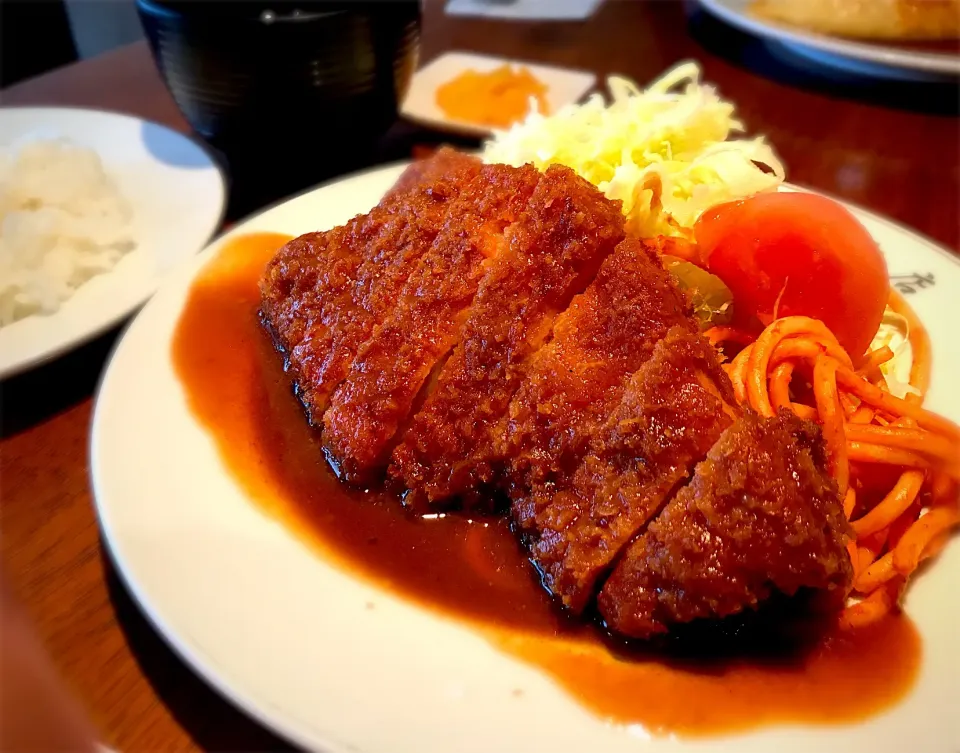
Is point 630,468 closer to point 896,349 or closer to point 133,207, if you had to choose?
point 896,349

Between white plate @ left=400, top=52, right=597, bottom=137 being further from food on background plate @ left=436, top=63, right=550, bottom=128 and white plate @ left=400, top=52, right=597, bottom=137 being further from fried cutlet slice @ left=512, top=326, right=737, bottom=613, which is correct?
fried cutlet slice @ left=512, top=326, right=737, bottom=613

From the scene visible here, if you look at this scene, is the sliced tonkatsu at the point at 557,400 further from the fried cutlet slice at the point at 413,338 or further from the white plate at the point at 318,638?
the white plate at the point at 318,638

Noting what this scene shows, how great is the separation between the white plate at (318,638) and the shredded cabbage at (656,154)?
0.89 metres

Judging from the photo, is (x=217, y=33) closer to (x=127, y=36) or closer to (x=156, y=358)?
(x=156, y=358)

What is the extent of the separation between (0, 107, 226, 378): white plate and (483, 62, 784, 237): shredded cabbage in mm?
1024

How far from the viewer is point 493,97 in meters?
3.24

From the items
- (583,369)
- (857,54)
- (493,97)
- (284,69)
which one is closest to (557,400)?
(583,369)

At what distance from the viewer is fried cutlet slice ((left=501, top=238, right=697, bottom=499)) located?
58.6 inches

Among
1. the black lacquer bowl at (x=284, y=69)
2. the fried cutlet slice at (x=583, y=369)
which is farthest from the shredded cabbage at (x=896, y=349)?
the black lacquer bowl at (x=284, y=69)

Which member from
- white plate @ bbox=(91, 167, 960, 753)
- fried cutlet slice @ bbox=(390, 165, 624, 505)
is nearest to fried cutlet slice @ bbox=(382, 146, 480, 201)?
fried cutlet slice @ bbox=(390, 165, 624, 505)

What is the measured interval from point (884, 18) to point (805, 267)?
102 inches

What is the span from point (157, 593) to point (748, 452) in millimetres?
1058

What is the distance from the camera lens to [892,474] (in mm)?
1572

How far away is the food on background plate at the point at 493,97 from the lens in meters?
3.13
